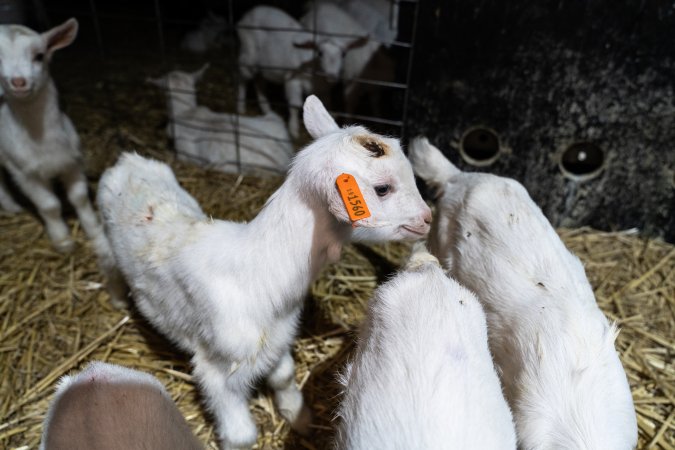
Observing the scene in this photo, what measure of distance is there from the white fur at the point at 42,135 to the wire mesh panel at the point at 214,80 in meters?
0.82

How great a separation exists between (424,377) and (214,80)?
5850mm

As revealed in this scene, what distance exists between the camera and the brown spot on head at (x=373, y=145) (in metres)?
2.17

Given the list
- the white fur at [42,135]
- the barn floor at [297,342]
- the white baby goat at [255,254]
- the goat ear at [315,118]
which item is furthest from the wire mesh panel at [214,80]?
the white baby goat at [255,254]

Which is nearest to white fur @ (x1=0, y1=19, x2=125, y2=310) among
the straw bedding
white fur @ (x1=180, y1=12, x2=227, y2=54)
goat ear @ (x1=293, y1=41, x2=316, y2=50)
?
the straw bedding

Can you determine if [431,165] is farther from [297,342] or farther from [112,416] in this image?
[112,416]

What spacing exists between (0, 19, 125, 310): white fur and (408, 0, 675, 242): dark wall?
8.35 feet

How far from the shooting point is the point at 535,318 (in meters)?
2.49

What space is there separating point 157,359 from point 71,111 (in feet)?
12.6

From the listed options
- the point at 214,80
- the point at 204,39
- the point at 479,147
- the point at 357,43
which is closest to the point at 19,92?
the point at 357,43

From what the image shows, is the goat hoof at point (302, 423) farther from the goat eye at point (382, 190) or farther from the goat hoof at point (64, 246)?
the goat hoof at point (64, 246)

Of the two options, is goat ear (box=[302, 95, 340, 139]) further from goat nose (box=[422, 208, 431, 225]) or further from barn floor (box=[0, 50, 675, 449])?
barn floor (box=[0, 50, 675, 449])

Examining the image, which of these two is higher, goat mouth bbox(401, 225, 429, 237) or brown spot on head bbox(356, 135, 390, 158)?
brown spot on head bbox(356, 135, 390, 158)

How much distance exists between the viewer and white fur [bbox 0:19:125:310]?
341 cm

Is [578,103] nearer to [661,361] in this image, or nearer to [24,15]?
[661,361]
